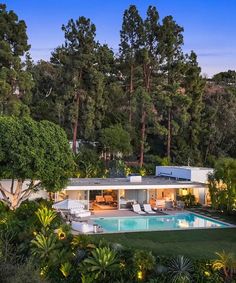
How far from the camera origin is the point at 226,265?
16.9 meters

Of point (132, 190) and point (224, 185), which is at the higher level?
point (224, 185)

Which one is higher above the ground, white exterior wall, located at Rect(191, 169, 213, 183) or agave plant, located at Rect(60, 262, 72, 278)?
white exterior wall, located at Rect(191, 169, 213, 183)

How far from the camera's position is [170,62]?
4441 cm

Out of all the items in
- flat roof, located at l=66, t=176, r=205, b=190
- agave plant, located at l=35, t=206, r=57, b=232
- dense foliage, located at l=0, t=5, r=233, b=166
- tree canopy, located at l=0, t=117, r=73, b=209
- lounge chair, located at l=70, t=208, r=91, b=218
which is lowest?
lounge chair, located at l=70, t=208, r=91, b=218

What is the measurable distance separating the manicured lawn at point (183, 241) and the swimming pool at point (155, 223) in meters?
1.26

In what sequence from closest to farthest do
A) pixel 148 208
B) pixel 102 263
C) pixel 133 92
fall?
pixel 102 263 < pixel 148 208 < pixel 133 92

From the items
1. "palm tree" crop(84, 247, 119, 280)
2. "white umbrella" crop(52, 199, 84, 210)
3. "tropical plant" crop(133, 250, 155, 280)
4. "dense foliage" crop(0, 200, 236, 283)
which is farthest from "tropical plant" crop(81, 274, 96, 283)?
"white umbrella" crop(52, 199, 84, 210)

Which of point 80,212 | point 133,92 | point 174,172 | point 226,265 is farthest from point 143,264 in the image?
point 133,92

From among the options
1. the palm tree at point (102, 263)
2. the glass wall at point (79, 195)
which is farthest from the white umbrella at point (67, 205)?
the palm tree at point (102, 263)

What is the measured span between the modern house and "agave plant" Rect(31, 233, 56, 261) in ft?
32.7

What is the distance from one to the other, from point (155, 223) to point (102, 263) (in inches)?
378

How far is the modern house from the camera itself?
30.8 metres

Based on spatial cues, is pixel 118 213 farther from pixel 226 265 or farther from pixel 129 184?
pixel 226 265

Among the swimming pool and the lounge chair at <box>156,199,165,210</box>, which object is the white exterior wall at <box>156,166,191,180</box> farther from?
the swimming pool
